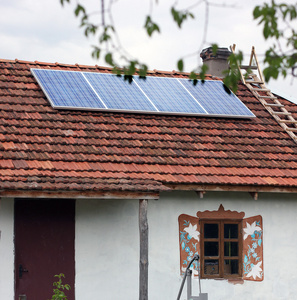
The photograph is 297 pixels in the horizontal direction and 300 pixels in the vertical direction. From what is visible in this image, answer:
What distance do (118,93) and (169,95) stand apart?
1129mm

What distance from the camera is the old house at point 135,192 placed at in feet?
40.9

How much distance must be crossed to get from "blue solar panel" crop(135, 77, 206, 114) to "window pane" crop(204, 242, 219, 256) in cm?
291

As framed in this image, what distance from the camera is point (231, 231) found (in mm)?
14078

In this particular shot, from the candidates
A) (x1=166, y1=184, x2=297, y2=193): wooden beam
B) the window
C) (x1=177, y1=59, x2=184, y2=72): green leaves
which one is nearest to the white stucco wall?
the window

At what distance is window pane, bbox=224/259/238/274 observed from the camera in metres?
14.0

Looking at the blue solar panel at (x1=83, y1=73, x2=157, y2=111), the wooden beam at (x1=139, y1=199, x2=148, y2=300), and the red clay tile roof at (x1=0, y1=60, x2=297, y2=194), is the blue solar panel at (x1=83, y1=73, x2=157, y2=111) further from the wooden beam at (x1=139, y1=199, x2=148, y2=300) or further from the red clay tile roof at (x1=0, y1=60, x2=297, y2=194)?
the wooden beam at (x1=139, y1=199, x2=148, y2=300)

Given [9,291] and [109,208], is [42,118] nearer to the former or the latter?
[109,208]

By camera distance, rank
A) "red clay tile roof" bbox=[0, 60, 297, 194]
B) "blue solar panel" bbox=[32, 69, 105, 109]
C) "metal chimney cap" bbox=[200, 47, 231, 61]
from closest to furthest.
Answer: "red clay tile roof" bbox=[0, 60, 297, 194] < "blue solar panel" bbox=[32, 69, 105, 109] < "metal chimney cap" bbox=[200, 47, 231, 61]

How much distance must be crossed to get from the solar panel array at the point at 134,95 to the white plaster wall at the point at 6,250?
2670 mm

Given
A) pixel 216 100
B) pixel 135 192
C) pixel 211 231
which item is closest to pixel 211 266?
pixel 211 231

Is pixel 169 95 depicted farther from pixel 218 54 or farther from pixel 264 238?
pixel 264 238

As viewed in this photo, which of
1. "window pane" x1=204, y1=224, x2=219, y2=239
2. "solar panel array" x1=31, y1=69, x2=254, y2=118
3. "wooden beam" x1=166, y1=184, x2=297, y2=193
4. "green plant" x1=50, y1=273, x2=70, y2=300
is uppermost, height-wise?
"solar panel array" x1=31, y1=69, x2=254, y2=118

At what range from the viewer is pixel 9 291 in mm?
12289

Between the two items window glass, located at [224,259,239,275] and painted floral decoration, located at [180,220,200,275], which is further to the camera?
window glass, located at [224,259,239,275]
